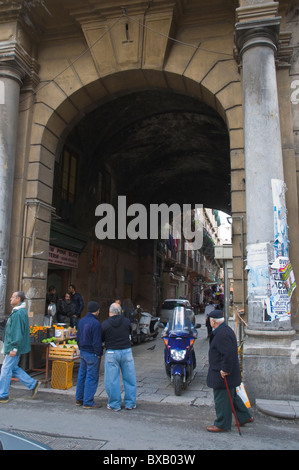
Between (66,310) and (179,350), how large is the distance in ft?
13.4

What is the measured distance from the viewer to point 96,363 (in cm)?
627

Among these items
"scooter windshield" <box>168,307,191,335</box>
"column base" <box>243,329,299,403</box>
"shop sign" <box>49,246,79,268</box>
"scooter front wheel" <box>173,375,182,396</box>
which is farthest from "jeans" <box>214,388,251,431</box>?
"shop sign" <box>49,246,79,268</box>

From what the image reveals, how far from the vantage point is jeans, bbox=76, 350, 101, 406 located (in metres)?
6.18

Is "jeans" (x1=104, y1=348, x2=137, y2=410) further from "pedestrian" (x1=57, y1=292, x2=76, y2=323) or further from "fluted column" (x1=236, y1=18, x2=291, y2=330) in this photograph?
"pedestrian" (x1=57, y1=292, x2=76, y2=323)

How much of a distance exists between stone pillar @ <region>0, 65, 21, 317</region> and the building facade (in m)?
0.02

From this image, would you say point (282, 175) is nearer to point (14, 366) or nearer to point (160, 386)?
point (160, 386)

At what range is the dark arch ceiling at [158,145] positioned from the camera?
12758 millimetres

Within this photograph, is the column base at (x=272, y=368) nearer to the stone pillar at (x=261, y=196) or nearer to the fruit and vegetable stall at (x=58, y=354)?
the stone pillar at (x=261, y=196)

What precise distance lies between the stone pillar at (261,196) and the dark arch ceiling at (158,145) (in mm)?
4739

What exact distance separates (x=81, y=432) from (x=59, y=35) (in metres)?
9.23

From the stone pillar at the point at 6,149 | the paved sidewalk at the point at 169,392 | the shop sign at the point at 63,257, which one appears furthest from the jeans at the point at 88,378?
the shop sign at the point at 63,257

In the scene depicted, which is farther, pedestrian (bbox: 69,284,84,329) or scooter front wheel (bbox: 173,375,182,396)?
pedestrian (bbox: 69,284,84,329)

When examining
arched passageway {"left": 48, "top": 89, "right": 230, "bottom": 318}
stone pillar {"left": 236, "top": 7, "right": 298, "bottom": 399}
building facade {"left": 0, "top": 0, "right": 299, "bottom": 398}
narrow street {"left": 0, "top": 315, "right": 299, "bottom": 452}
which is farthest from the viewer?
arched passageway {"left": 48, "top": 89, "right": 230, "bottom": 318}

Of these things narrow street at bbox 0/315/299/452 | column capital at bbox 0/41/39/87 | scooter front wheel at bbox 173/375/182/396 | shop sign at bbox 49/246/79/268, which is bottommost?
narrow street at bbox 0/315/299/452
